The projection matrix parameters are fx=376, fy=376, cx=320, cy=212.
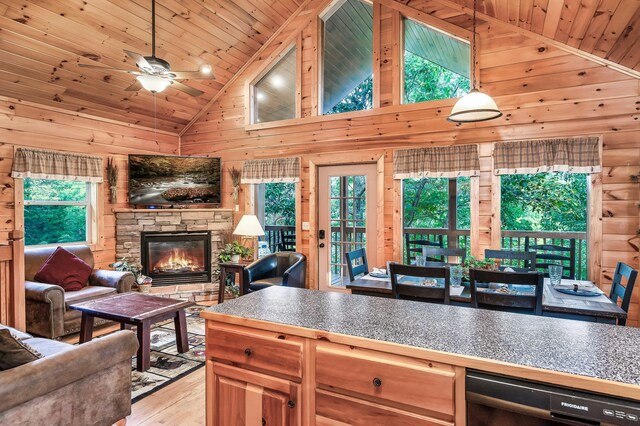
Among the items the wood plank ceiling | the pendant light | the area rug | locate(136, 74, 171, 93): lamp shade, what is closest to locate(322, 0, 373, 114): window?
the wood plank ceiling

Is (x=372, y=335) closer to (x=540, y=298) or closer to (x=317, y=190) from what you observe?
(x=540, y=298)

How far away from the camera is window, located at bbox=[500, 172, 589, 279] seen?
5.19 metres

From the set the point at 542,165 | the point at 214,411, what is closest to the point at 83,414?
the point at 214,411

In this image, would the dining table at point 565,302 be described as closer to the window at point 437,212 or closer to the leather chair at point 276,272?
the window at point 437,212

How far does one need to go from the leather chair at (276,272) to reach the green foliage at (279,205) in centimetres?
172

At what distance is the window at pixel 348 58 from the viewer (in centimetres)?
540

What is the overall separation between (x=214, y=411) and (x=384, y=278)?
226 cm

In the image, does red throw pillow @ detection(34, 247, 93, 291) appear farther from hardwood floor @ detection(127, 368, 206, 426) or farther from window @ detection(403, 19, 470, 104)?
window @ detection(403, 19, 470, 104)

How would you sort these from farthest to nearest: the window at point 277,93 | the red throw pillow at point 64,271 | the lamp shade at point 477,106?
1. the window at point 277,93
2. the red throw pillow at point 64,271
3. the lamp shade at point 477,106

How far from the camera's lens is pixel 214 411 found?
1.78 m

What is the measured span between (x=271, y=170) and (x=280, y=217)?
5.31 feet

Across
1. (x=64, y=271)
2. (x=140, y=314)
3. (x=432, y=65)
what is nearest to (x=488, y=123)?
(x=432, y=65)

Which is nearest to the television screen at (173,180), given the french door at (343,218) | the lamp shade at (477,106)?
the french door at (343,218)

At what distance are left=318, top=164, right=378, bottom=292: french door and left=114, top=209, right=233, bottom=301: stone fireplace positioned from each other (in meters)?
1.76
